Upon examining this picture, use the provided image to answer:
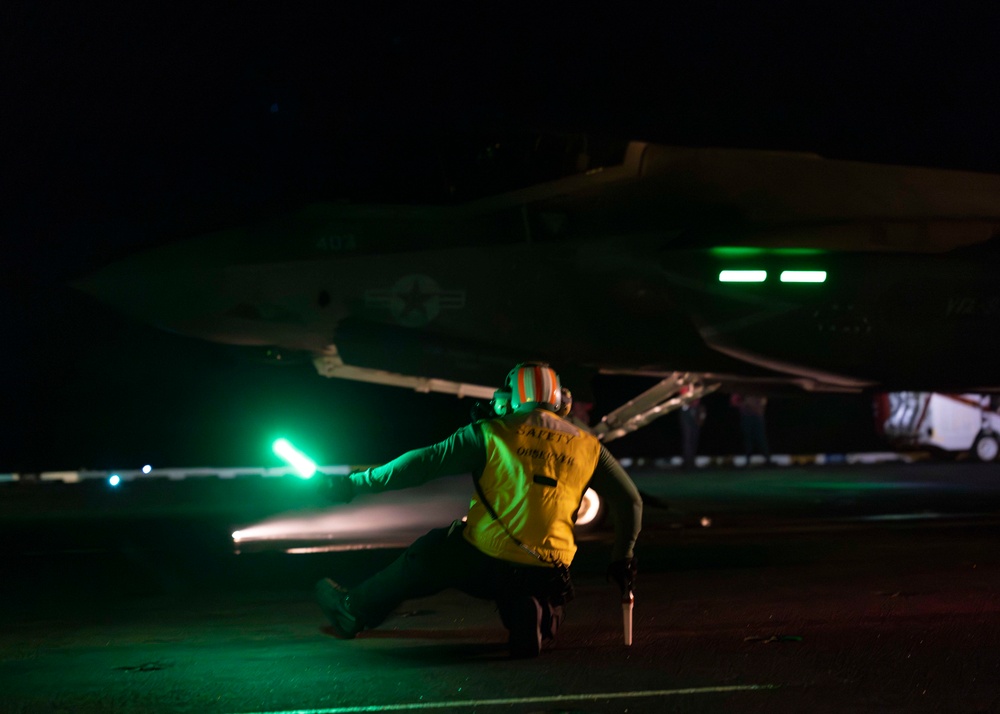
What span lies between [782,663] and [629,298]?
232 inches

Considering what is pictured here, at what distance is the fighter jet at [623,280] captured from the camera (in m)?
10.5

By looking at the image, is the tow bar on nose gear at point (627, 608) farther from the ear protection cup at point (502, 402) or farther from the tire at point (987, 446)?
the tire at point (987, 446)

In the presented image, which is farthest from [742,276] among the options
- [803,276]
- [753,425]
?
[753,425]

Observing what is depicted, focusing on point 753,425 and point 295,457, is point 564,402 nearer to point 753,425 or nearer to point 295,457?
point 295,457

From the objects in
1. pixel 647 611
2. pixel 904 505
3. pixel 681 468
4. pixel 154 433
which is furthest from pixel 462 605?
pixel 154 433

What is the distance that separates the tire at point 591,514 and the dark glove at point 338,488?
210 inches

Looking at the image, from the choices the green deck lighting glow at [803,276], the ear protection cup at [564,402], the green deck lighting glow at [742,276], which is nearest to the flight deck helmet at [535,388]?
the ear protection cup at [564,402]

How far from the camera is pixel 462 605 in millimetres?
7211

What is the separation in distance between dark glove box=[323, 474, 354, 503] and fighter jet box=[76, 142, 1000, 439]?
203 inches

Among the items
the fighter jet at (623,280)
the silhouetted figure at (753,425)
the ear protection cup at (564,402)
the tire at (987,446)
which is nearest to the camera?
the ear protection cup at (564,402)

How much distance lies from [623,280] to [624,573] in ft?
18.5

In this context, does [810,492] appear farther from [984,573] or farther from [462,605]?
[462,605]

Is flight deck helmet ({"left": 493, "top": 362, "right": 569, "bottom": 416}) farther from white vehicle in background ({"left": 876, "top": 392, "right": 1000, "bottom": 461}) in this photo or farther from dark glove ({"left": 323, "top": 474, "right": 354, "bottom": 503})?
white vehicle in background ({"left": 876, "top": 392, "right": 1000, "bottom": 461})

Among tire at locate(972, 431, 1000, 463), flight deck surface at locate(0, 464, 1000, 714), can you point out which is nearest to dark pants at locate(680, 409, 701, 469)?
tire at locate(972, 431, 1000, 463)
